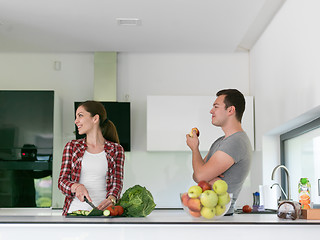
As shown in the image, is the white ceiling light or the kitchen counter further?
the white ceiling light

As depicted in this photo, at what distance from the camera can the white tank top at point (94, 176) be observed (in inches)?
113

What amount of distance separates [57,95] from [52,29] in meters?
0.78

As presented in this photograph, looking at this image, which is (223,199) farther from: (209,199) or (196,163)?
(196,163)

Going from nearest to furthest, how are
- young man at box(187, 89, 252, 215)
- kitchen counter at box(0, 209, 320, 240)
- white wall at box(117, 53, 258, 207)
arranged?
kitchen counter at box(0, 209, 320, 240), young man at box(187, 89, 252, 215), white wall at box(117, 53, 258, 207)

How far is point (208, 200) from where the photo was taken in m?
2.17

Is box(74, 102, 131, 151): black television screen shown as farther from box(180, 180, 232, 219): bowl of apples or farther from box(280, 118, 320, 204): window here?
box(180, 180, 232, 219): bowl of apples

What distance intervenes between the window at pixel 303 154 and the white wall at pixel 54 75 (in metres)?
2.12

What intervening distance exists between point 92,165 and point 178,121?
7.67 ft

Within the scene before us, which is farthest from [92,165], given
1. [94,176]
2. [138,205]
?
[138,205]

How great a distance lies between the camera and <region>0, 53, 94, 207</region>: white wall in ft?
18.0

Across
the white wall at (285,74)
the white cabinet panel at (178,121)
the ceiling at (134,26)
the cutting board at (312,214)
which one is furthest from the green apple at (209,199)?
the white cabinet panel at (178,121)

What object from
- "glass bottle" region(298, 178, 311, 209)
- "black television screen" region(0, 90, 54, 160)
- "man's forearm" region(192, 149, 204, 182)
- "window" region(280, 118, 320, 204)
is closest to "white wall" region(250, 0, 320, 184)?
"window" region(280, 118, 320, 204)

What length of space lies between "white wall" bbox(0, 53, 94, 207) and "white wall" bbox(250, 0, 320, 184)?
5.88 ft
